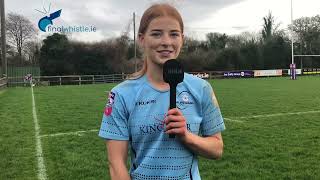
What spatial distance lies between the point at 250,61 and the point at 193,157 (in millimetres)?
67963

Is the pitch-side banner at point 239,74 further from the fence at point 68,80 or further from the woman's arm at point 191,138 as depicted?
the woman's arm at point 191,138

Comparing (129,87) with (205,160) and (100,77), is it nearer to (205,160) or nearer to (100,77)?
(205,160)

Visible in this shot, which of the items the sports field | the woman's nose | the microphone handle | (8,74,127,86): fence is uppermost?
the woman's nose

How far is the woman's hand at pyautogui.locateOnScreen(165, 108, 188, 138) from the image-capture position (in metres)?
1.87

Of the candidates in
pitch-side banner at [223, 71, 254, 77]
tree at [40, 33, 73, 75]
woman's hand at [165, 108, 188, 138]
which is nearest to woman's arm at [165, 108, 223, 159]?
woman's hand at [165, 108, 188, 138]

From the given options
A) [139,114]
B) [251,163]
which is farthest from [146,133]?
[251,163]

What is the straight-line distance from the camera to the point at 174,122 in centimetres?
187

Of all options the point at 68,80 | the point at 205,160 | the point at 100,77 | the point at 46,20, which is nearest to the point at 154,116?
the point at 205,160

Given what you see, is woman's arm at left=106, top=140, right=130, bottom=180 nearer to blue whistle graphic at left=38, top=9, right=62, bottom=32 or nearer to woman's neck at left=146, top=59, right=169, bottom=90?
woman's neck at left=146, top=59, right=169, bottom=90

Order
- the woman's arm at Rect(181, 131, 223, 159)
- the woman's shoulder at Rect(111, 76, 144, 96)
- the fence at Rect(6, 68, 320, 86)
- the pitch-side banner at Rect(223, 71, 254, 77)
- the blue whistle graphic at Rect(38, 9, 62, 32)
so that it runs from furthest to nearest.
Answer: the pitch-side banner at Rect(223, 71, 254, 77), the blue whistle graphic at Rect(38, 9, 62, 32), the fence at Rect(6, 68, 320, 86), the woman's shoulder at Rect(111, 76, 144, 96), the woman's arm at Rect(181, 131, 223, 159)

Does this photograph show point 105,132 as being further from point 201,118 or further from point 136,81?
point 201,118

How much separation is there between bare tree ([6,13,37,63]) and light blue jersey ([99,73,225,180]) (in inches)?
2269

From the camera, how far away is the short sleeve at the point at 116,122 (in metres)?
2.11

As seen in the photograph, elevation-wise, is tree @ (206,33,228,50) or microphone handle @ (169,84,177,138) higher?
tree @ (206,33,228,50)
